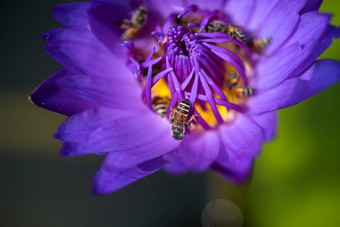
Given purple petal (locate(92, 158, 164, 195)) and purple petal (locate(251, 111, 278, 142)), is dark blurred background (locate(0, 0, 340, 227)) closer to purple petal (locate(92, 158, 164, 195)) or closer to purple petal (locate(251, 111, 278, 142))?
purple petal (locate(251, 111, 278, 142))

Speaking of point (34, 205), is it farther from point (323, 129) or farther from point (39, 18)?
point (323, 129)

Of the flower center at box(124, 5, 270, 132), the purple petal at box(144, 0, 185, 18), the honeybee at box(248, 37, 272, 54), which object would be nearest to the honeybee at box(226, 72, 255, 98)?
the flower center at box(124, 5, 270, 132)

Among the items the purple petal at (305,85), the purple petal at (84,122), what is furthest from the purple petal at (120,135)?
the purple petal at (305,85)

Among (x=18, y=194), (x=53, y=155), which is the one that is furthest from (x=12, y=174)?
(x=53, y=155)

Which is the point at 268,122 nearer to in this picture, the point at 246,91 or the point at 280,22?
the point at 246,91

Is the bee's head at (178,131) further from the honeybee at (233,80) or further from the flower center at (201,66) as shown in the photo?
the honeybee at (233,80)

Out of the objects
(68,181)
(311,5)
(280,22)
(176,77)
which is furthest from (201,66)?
(68,181)
